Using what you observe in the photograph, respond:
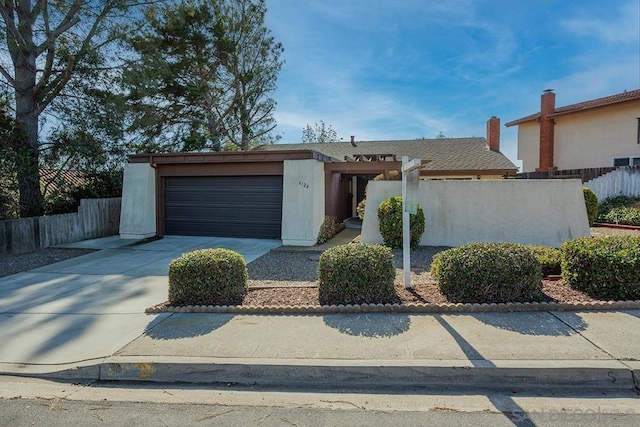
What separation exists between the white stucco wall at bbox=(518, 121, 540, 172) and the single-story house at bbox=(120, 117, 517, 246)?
14617 mm

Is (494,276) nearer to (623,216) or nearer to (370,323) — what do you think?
(370,323)

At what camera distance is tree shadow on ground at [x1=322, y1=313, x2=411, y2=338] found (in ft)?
13.2

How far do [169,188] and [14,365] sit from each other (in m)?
9.27

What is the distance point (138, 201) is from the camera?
11.9 metres

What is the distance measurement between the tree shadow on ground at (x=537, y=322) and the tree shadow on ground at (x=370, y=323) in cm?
99

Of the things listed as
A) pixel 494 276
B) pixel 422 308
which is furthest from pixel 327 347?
pixel 494 276

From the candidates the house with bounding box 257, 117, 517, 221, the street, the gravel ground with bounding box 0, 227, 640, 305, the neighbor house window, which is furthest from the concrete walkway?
the neighbor house window

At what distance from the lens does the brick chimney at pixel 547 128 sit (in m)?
20.3

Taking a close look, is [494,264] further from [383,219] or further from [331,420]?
[383,219]

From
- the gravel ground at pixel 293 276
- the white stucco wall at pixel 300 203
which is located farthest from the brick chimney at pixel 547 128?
the white stucco wall at pixel 300 203

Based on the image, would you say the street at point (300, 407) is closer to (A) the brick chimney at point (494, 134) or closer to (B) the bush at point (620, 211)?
(B) the bush at point (620, 211)

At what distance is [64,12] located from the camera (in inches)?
467

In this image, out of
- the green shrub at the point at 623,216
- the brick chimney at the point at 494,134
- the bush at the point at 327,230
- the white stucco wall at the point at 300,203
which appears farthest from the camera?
the brick chimney at the point at 494,134

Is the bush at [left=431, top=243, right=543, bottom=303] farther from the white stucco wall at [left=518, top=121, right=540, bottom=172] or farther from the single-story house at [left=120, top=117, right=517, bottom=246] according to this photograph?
the white stucco wall at [left=518, top=121, right=540, bottom=172]
